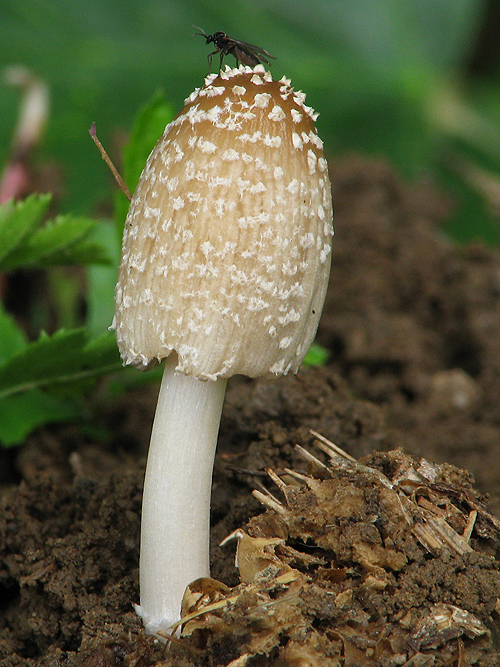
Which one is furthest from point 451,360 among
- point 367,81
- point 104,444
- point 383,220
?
point 367,81

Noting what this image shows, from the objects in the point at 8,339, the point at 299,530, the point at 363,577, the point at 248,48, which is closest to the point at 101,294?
the point at 8,339

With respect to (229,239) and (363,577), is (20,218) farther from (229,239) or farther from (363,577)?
(363,577)

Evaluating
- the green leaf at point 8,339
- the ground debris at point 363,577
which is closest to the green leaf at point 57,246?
the green leaf at point 8,339

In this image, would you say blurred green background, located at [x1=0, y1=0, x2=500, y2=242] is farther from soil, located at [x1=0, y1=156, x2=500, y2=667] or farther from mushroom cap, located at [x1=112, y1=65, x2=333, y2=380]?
mushroom cap, located at [x1=112, y1=65, x2=333, y2=380]

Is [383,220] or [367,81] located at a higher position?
[367,81]

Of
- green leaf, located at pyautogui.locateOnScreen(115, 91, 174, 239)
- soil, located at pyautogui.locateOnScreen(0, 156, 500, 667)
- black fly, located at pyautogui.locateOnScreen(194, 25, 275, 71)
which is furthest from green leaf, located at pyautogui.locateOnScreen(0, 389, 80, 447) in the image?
black fly, located at pyautogui.locateOnScreen(194, 25, 275, 71)

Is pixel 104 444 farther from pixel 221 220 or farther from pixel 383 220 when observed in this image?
pixel 383 220
